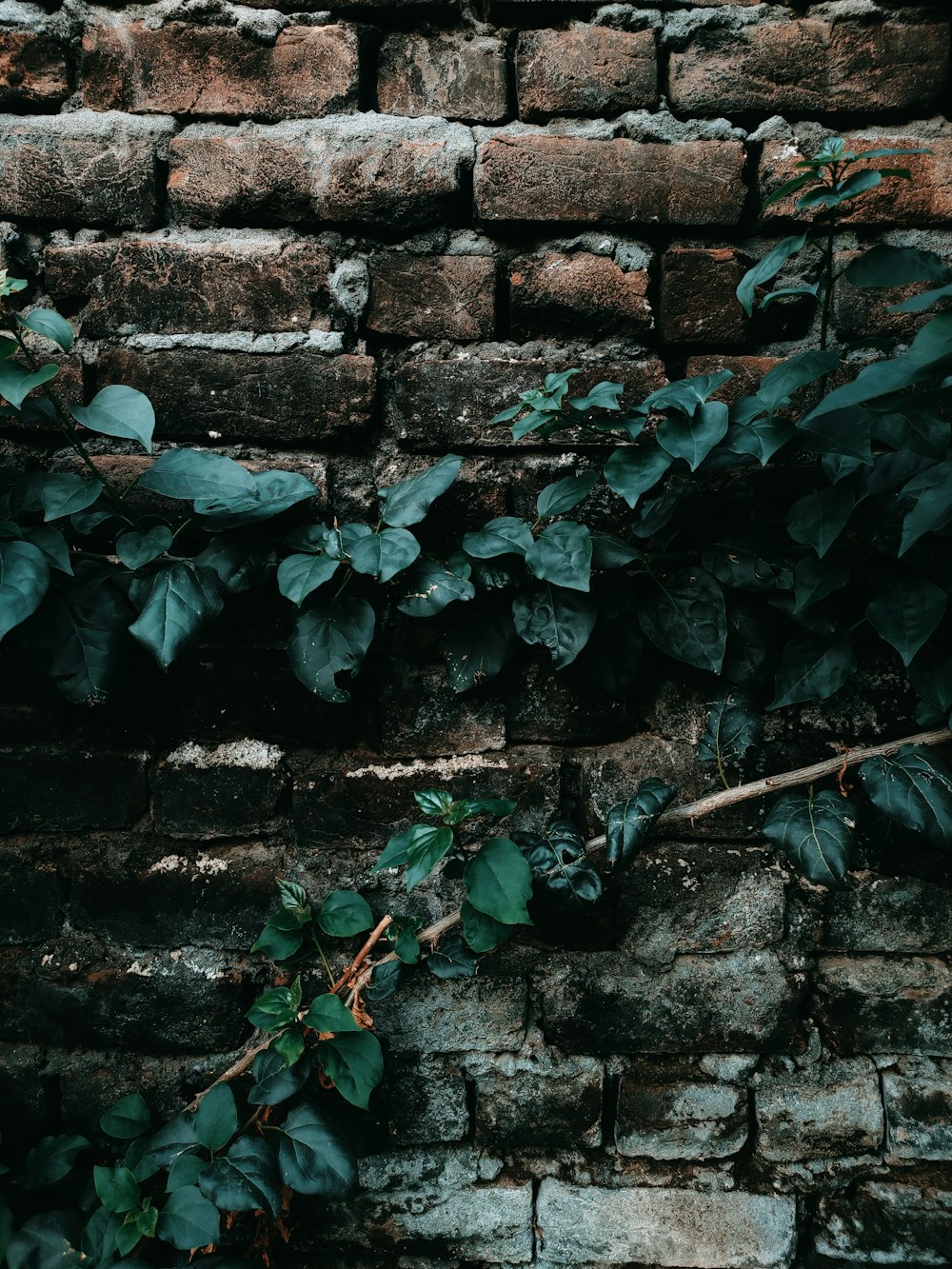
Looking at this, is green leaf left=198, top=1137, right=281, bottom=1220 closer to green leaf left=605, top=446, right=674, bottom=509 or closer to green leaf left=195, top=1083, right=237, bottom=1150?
green leaf left=195, top=1083, right=237, bottom=1150

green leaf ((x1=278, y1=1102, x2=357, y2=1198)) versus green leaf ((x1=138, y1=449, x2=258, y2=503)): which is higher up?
green leaf ((x1=138, y1=449, x2=258, y2=503))

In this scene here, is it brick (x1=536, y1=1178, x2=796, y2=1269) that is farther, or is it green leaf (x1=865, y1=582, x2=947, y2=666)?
brick (x1=536, y1=1178, x2=796, y2=1269)

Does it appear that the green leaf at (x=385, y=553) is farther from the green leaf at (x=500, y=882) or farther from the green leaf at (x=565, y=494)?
the green leaf at (x=500, y=882)

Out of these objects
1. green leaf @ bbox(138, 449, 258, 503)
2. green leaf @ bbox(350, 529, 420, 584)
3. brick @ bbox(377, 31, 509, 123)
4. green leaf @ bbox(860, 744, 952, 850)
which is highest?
brick @ bbox(377, 31, 509, 123)

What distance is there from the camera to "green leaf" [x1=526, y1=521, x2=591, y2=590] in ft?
2.72

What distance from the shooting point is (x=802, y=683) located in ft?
2.92

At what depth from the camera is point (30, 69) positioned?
913 millimetres

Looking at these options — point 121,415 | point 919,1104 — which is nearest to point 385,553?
point 121,415

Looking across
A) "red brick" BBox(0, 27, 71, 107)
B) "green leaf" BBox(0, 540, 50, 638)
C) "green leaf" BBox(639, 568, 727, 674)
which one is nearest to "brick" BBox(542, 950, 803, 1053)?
"green leaf" BBox(639, 568, 727, 674)

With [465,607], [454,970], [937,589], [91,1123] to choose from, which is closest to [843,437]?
[937,589]

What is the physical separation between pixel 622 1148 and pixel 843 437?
90cm

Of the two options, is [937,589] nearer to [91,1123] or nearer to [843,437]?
[843,437]

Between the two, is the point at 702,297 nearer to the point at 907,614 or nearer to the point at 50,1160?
the point at 907,614

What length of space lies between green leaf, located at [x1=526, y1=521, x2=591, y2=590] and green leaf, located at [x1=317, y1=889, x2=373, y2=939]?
440 millimetres
